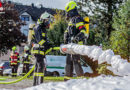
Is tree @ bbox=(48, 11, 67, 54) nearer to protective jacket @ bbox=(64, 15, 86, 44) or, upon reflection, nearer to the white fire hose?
protective jacket @ bbox=(64, 15, 86, 44)

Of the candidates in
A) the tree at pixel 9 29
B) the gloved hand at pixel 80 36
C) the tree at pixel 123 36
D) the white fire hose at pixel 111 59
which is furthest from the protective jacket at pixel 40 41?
the tree at pixel 9 29

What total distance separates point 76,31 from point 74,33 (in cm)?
6

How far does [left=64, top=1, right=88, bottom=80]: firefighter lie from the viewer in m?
5.91

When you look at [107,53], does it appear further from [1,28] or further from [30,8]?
[30,8]

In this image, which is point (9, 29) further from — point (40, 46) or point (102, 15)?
point (40, 46)

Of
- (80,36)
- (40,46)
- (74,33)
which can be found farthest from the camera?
(40,46)

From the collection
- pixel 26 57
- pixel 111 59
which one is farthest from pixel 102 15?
pixel 111 59

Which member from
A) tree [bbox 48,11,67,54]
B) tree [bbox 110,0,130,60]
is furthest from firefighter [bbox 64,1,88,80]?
tree [bbox 48,11,67,54]

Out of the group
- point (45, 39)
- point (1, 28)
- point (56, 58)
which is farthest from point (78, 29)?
point (1, 28)

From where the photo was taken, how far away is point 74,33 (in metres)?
6.16

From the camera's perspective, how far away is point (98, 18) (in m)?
19.7

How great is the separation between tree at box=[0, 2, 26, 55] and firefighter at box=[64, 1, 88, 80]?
2056 cm

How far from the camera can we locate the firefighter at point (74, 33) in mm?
5910

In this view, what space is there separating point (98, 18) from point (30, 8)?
37.8 metres
